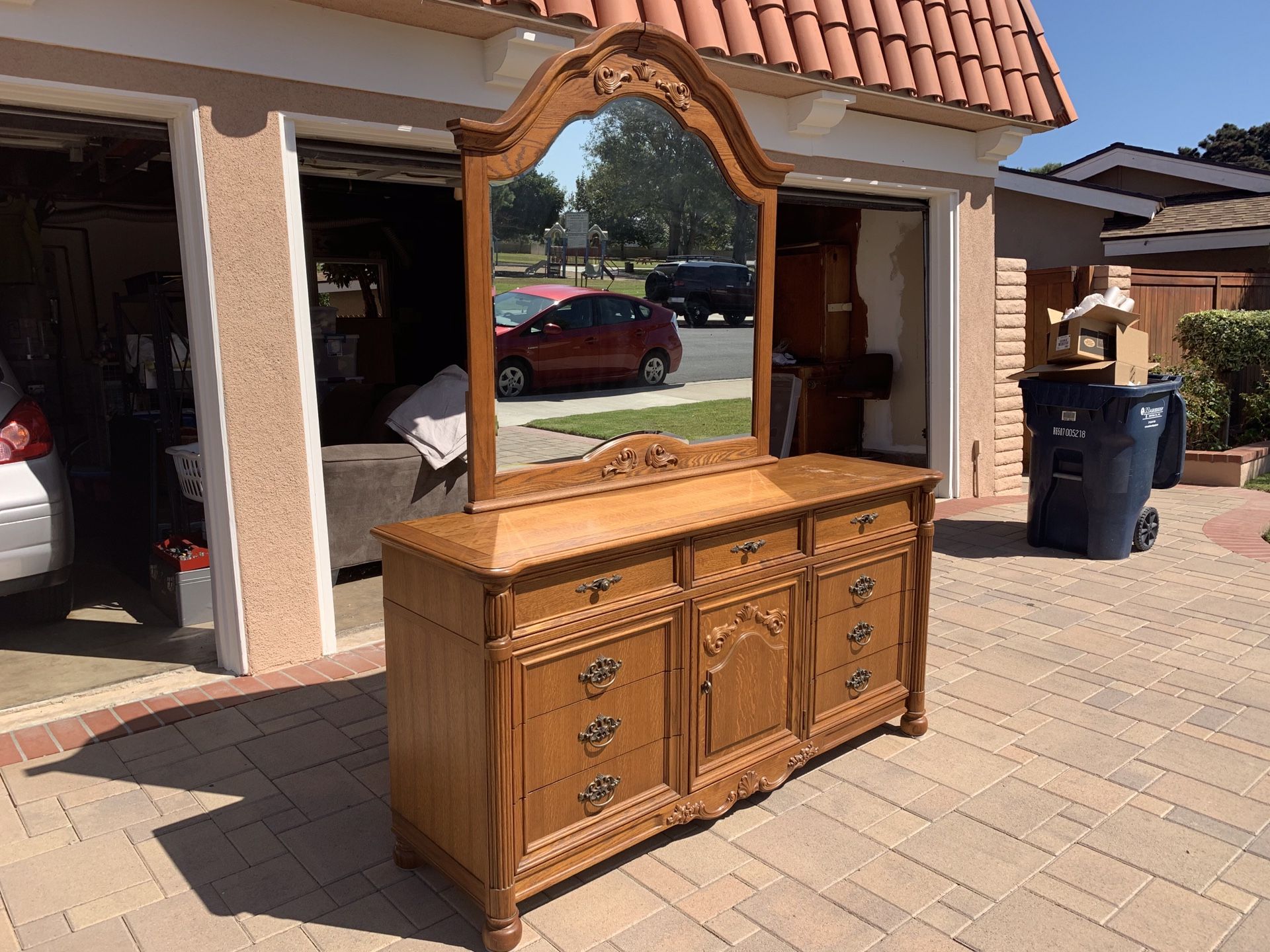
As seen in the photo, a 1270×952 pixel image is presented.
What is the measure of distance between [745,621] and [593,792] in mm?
803

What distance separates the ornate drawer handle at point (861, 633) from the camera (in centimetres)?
381

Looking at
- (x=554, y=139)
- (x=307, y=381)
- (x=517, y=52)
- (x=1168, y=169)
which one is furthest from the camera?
(x=1168, y=169)

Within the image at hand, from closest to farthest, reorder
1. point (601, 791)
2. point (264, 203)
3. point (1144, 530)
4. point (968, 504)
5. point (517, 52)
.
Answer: point (601, 791)
point (264, 203)
point (517, 52)
point (1144, 530)
point (968, 504)

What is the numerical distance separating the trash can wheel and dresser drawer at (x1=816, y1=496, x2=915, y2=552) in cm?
396

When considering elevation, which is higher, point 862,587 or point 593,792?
point 862,587

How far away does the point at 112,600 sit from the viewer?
5863mm

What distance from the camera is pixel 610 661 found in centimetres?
295

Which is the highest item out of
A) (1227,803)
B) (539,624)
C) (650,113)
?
(650,113)

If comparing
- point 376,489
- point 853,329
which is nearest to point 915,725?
point 376,489

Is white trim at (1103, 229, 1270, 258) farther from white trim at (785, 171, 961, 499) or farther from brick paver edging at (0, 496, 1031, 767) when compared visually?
brick paver edging at (0, 496, 1031, 767)

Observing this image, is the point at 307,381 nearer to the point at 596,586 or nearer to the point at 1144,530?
the point at 596,586

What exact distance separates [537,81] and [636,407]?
125 cm

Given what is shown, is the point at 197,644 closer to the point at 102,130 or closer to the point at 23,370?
the point at 102,130

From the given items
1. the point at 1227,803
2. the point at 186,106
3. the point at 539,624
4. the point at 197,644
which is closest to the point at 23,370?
the point at 197,644
